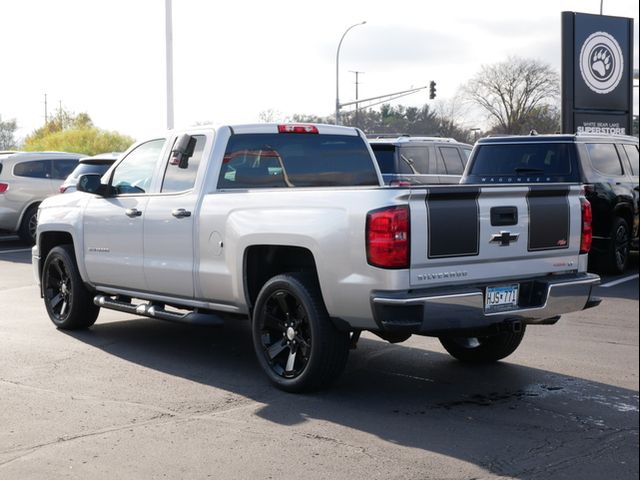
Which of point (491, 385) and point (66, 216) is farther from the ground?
point (66, 216)

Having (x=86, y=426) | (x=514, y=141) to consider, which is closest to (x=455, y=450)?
(x=86, y=426)

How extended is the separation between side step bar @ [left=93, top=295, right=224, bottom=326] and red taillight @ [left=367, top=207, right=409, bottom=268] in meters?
1.88

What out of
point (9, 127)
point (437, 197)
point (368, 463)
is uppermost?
point (9, 127)

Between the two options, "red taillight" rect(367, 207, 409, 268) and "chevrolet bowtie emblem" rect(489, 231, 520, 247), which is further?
"chevrolet bowtie emblem" rect(489, 231, 520, 247)

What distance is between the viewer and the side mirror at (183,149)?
753cm

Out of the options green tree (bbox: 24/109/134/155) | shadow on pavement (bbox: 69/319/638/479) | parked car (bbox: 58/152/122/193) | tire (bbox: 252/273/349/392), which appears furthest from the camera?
green tree (bbox: 24/109/134/155)

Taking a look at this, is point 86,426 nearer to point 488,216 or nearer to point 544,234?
point 488,216

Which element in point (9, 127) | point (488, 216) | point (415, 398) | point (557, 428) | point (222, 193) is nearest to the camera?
point (557, 428)

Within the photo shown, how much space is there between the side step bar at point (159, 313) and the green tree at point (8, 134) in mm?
45432

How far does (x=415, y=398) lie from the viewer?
6.34 m

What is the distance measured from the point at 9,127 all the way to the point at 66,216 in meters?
48.5

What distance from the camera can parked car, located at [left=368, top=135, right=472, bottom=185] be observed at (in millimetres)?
15789

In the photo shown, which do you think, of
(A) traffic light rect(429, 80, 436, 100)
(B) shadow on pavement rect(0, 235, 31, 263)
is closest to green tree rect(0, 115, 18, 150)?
(A) traffic light rect(429, 80, 436, 100)

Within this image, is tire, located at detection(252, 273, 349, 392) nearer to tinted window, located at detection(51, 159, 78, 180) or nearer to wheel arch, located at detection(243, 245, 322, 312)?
wheel arch, located at detection(243, 245, 322, 312)
